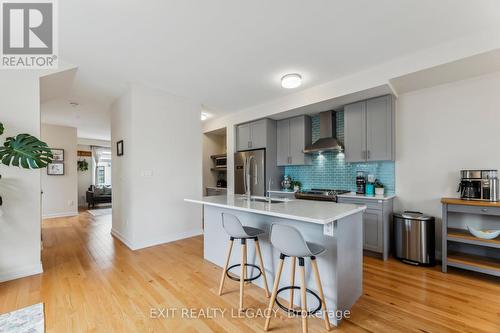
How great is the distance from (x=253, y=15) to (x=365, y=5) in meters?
0.99

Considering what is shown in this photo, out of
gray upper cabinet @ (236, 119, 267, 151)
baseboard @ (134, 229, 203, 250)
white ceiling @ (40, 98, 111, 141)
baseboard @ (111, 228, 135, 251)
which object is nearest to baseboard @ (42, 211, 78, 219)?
white ceiling @ (40, 98, 111, 141)

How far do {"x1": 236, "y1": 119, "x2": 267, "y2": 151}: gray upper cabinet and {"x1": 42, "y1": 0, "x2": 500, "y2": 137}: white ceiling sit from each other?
1378 mm

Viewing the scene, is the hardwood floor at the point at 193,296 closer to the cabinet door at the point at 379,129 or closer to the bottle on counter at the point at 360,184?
the bottle on counter at the point at 360,184

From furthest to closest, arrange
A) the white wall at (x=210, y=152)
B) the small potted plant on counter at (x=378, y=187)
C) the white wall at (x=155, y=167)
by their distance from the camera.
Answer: the white wall at (x=210, y=152)
the white wall at (x=155, y=167)
the small potted plant on counter at (x=378, y=187)

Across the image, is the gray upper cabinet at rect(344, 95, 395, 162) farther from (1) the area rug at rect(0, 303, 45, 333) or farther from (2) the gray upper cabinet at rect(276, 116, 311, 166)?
(1) the area rug at rect(0, 303, 45, 333)

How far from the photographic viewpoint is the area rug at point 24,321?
5.79 ft

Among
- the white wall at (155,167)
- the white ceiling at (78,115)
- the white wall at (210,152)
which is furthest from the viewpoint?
the white wall at (210,152)

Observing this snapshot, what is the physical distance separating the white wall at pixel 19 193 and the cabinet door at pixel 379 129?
15.2 ft

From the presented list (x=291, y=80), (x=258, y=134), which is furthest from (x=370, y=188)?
(x=258, y=134)

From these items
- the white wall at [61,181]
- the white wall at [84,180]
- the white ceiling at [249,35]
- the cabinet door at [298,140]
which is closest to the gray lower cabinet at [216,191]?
the cabinet door at [298,140]


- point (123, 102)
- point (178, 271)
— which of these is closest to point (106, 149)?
point (123, 102)

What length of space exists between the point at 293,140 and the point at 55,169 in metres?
6.88

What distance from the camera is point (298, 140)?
457 centimetres

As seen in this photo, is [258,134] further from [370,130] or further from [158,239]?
[158,239]
